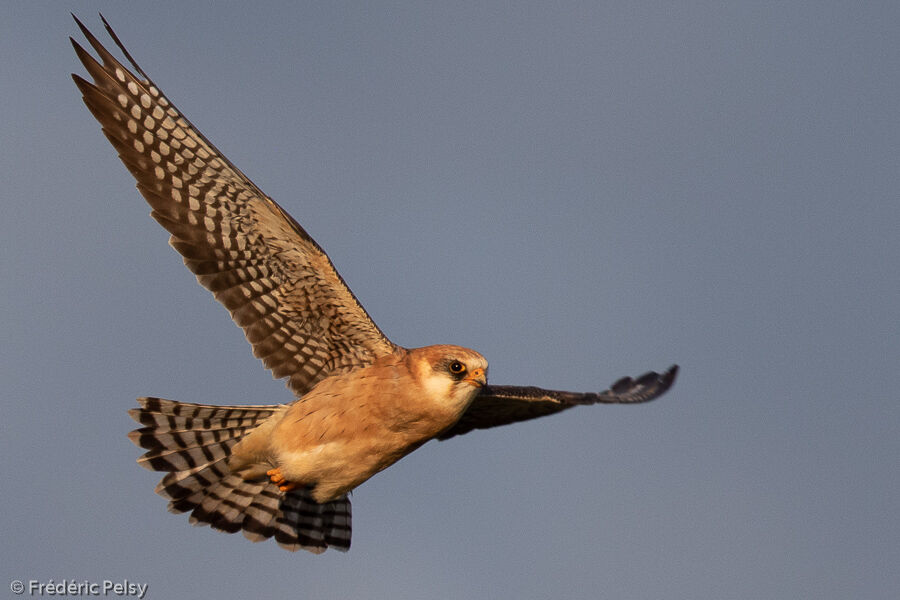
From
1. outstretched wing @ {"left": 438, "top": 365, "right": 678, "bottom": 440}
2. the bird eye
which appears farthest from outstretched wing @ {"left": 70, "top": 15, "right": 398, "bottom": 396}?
outstretched wing @ {"left": 438, "top": 365, "right": 678, "bottom": 440}

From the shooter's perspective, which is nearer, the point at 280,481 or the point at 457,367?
the point at 457,367

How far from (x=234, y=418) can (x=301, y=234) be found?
2107 millimetres

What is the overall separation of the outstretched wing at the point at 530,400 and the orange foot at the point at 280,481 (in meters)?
1.63

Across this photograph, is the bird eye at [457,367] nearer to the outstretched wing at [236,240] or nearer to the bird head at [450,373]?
the bird head at [450,373]

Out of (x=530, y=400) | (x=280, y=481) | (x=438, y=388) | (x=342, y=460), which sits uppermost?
(x=530, y=400)

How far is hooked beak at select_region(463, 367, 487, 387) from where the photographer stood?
11.7 m

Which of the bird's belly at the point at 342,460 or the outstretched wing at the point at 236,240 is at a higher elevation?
A: the outstretched wing at the point at 236,240

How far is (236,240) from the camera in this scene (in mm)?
12219

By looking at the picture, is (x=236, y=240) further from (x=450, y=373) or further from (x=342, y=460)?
(x=450, y=373)

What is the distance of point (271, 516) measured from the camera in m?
13.5

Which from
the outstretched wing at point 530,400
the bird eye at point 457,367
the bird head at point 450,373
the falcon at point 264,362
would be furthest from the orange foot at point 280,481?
the bird eye at point 457,367

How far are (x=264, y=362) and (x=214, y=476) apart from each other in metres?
1.40

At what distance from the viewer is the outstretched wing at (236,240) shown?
38.7 ft

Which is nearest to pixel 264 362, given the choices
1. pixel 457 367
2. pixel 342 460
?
pixel 342 460
